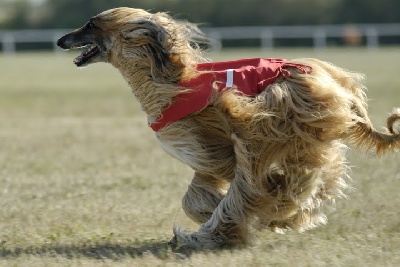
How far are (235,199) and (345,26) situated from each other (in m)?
34.6

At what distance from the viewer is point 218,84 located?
5.06 meters

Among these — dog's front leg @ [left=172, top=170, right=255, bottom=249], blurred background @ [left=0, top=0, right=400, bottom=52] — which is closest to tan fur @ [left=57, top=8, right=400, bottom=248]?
dog's front leg @ [left=172, top=170, right=255, bottom=249]

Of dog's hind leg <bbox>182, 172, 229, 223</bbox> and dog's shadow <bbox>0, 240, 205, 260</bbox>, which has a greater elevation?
dog's hind leg <bbox>182, 172, 229, 223</bbox>

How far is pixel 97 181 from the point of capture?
7539mm

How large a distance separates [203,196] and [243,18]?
35513 mm

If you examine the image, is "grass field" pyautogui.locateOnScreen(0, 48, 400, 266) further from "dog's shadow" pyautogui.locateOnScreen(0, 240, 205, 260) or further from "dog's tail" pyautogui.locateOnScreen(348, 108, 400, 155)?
"dog's tail" pyautogui.locateOnScreen(348, 108, 400, 155)

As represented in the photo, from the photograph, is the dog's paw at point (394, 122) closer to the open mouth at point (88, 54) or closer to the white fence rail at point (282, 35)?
the open mouth at point (88, 54)

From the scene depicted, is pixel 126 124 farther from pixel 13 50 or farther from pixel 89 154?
pixel 13 50

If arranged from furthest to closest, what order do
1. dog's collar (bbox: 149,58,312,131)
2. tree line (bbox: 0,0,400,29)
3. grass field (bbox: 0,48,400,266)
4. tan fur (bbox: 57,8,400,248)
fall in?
tree line (bbox: 0,0,400,29) < dog's collar (bbox: 149,58,312,131) < tan fur (bbox: 57,8,400,248) < grass field (bbox: 0,48,400,266)

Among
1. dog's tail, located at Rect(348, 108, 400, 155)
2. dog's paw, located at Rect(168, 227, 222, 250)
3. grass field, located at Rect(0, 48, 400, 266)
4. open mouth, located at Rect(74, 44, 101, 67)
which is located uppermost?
open mouth, located at Rect(74, 44, 101, 67)

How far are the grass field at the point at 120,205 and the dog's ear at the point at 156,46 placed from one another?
98cm

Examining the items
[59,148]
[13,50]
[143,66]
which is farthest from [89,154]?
[13,50]

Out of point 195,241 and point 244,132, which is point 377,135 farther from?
point 195,241

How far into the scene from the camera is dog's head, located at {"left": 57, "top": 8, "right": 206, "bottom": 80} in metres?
5.14
